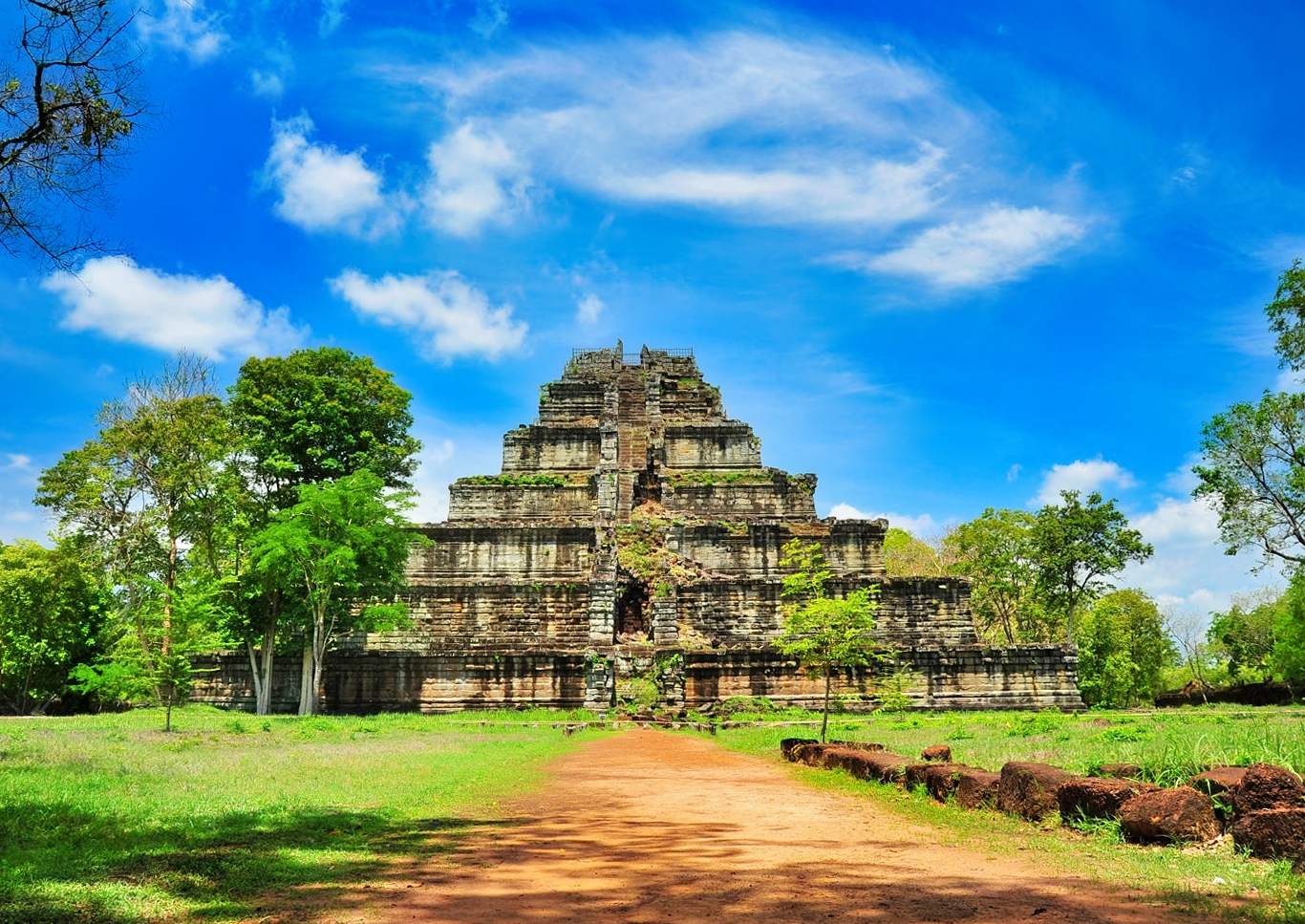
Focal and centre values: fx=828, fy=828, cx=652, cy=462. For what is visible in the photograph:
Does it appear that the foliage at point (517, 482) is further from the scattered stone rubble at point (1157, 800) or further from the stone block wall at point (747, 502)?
the scattered stone rubble at point (1157, 800)

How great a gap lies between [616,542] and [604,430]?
356 inches

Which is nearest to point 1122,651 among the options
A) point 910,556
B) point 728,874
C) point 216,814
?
point 910,556

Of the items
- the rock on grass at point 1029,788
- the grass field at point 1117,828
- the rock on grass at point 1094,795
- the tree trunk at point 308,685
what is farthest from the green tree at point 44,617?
the rock on grass at point 1094,795

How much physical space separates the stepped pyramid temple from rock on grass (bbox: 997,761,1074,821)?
1788 cm

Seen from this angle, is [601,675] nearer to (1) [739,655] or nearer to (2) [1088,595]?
(1) [739,655]

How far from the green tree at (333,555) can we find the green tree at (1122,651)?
32.9m

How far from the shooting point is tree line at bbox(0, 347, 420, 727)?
1032 inches

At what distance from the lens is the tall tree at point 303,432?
30.0m

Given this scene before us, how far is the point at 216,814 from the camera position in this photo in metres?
8.16

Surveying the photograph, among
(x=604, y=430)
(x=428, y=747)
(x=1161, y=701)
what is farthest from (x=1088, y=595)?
(x=428, y=747)

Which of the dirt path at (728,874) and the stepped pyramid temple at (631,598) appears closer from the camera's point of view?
the dirt path at (728,874)

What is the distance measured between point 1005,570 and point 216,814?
4338 centimetres

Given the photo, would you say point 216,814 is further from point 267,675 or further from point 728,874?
point 267,675

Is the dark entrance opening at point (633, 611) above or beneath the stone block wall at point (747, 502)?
beneath
